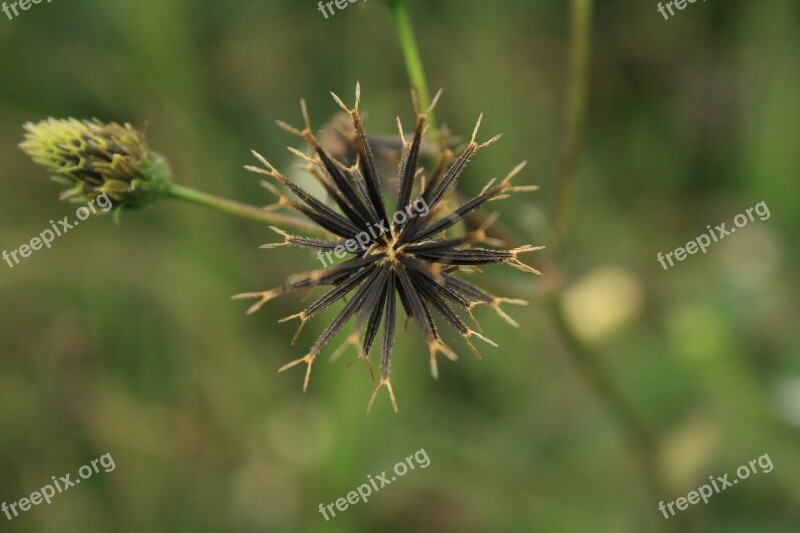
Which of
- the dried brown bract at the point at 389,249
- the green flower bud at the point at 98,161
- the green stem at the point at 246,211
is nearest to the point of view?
the dried brown bract at the point at 389,249

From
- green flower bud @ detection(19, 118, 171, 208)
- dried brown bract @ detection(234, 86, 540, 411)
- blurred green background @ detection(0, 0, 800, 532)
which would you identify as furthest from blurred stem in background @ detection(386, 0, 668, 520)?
green flower bud @ detection(19, 118, 171, 208)

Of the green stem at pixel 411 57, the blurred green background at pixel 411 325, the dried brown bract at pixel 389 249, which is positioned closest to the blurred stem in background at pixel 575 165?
the green stem at pixel 411 57

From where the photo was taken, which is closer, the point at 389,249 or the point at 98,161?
the point at 389,249

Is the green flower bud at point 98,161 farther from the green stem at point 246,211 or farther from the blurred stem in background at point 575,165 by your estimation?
the blurred stem in background at point 575,165

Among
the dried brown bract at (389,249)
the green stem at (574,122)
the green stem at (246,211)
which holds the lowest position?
the dried brown bract at (389,249)

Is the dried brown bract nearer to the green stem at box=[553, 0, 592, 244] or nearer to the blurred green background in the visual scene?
the green stem at box=[553, 0, 592, 244]

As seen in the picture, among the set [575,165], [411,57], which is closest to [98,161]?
[411,57]

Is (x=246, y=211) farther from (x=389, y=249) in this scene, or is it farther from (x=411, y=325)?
(x=411, y=325)

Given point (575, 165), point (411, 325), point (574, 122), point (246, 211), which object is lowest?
point (246, 211)
